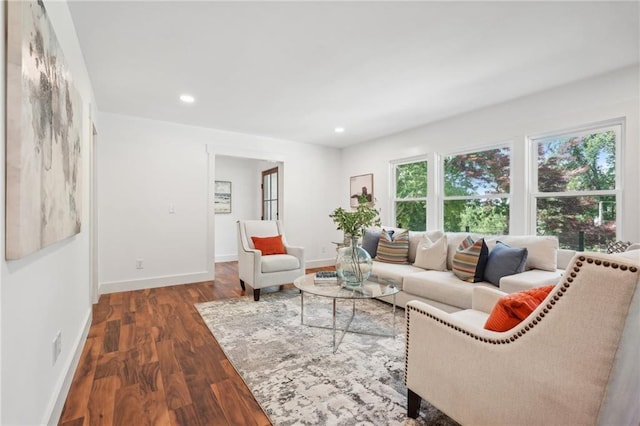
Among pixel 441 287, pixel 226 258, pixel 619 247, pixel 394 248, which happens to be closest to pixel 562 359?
pixel 441 287

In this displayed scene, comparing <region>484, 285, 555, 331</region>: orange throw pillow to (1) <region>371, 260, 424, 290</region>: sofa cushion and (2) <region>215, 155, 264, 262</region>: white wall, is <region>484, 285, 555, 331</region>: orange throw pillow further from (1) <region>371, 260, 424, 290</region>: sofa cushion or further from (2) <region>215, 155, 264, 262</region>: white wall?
(2) <region>215, 155, 264, 262</region>: white wall

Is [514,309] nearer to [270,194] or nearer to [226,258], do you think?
[270,194]

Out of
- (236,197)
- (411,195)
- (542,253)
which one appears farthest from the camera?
(236,197)

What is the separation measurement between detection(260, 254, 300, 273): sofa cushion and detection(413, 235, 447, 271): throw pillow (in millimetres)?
1488

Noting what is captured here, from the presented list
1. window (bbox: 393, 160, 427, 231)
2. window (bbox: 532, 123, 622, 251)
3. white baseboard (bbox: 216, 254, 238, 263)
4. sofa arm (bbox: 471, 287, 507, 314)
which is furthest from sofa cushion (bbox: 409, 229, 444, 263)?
white baseboard (bbox: 216, 254, 238, 263)

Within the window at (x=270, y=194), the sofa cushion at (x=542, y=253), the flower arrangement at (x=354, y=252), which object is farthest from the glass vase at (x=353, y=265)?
the window at (x=270, y=194)

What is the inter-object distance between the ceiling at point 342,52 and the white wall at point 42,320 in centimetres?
54

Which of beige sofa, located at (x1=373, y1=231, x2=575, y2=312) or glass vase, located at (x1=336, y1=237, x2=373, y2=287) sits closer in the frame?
beige sofa, located at (x1=373, y1=231, x2=575, y2=312)

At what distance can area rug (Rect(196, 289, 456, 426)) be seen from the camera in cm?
160

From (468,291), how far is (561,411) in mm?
1682

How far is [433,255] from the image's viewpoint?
3.31 meters

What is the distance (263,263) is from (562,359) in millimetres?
3006

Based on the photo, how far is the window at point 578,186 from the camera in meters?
2.85

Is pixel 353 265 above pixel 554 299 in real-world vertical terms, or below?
below
